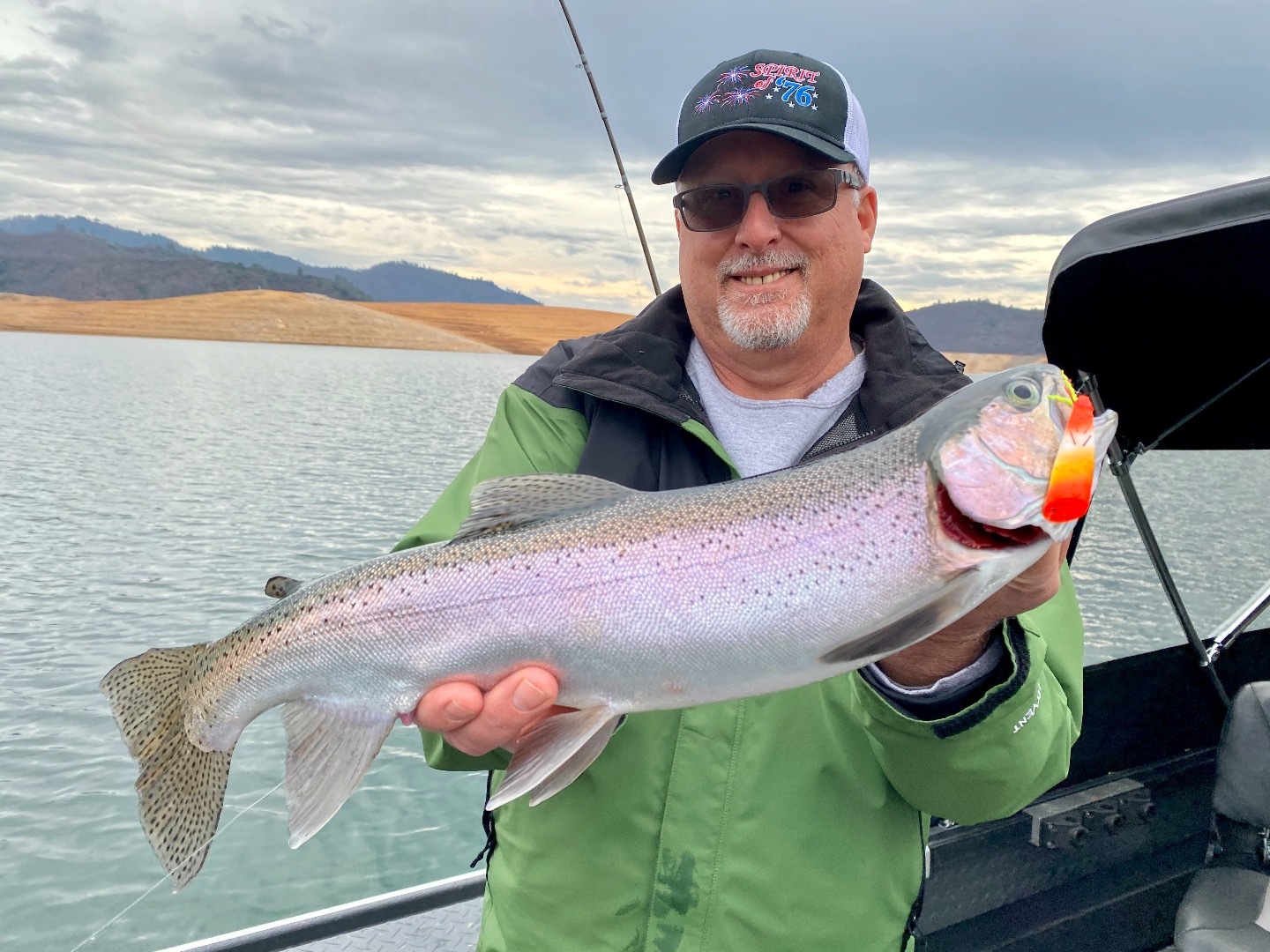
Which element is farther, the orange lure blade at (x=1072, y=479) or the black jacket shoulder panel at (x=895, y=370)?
the black jacket shoulder panel at (x=895, y=370)

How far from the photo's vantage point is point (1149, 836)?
4.41m

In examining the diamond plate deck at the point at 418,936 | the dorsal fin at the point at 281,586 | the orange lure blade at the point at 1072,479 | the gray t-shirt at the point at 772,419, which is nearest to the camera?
the orange lure blade at the point at 1072,479

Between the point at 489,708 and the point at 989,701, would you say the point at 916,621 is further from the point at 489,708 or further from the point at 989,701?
the point at 489,708

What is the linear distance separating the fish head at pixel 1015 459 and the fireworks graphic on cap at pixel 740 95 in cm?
133

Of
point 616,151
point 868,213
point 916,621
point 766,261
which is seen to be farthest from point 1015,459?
point 616,151

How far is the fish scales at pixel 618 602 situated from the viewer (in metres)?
1.81

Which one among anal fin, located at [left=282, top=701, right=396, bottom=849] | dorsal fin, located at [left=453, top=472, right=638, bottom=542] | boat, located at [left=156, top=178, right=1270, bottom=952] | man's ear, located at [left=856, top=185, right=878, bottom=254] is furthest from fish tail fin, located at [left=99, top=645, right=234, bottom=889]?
man's ear, located at [left=856, top=185, right=878, bottom=254]

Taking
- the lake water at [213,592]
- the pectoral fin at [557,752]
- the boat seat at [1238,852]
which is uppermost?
the pectoral fin at [557,752]

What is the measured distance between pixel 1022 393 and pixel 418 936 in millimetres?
3387

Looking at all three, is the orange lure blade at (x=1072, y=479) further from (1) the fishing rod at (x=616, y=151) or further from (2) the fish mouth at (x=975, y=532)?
(1) the fishing rod at (x=616, y=151)

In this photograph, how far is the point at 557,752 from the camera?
77.6 inches

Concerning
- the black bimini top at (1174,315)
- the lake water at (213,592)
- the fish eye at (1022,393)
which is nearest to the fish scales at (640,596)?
the fish eye at (1022,393)

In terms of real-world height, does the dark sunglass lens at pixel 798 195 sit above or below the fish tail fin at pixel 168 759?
above

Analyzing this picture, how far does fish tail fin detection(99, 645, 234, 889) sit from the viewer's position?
7.27 feet
